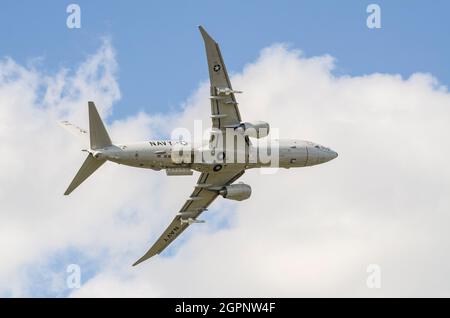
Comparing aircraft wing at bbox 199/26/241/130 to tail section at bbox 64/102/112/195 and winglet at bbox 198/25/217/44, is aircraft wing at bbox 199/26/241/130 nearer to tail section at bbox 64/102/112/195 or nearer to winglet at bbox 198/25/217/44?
winglet at bbox 198/25/217/44

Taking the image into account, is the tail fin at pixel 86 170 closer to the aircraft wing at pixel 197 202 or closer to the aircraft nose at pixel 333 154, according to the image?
the aircraft wing at pixel 197 202

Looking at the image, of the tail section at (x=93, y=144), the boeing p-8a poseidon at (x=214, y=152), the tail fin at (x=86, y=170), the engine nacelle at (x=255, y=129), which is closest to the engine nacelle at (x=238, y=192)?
the boeing p-8a poseidon at (x=214, y=152)

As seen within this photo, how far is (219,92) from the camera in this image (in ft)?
277

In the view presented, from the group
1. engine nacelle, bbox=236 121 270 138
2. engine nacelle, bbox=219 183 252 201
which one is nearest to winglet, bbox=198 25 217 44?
engine nacelle, bbox=236 121 270 138

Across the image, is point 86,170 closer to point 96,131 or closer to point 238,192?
point 96,131

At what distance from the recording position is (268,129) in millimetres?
89000

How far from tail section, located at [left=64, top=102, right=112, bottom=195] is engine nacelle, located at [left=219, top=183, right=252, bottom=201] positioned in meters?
16.5

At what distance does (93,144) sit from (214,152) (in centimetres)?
1231

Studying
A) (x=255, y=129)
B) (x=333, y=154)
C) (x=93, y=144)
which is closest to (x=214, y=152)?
(x=255, y=129)

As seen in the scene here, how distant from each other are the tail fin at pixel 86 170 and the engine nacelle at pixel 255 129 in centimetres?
1341

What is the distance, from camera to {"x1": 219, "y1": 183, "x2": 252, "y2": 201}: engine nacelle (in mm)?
95938

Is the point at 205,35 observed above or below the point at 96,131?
above
